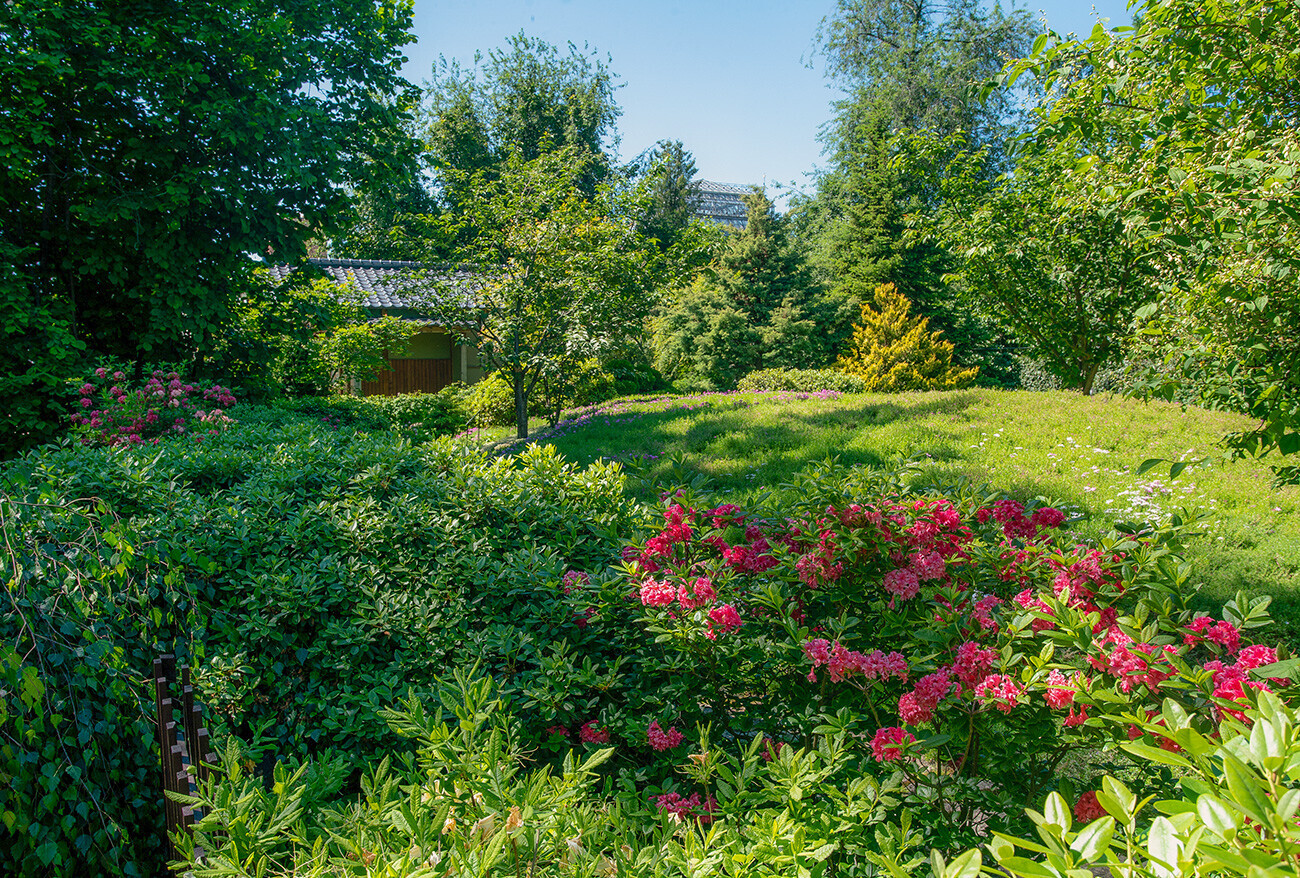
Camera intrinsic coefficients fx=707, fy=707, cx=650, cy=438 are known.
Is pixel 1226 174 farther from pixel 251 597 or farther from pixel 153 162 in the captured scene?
pixel 153 162

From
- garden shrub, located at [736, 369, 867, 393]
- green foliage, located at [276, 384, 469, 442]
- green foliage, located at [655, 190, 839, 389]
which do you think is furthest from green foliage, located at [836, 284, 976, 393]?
green foliage, located at [276, 384, 469, 442]

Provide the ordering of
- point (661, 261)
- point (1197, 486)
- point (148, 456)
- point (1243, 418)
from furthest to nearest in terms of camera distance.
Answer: point (661, 261) < point (1243, 418) < point (1197, 486) < point (148, 456)

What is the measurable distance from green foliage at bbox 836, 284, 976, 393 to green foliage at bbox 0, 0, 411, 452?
1143cm

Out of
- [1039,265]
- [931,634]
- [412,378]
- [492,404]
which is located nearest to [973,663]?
[931,634]

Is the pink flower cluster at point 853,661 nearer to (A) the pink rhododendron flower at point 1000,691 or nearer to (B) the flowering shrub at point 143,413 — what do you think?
(A) the pink rhododendron flower at point 1000,691

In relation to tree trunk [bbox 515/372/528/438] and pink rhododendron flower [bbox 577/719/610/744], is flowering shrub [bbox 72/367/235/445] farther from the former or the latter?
tree trunk [bbox 515/372/528/438]

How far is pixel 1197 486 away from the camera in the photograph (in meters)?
6.23

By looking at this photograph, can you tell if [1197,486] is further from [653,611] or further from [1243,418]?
[653,611]

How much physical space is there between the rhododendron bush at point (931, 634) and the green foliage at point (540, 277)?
8291mm

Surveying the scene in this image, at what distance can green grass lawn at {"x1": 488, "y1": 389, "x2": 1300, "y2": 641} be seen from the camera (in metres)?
5.11

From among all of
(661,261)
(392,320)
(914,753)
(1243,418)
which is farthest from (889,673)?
(392,320)

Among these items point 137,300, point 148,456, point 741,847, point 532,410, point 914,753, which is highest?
point 137,300

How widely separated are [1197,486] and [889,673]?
19.5 feet

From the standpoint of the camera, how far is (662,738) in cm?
207
